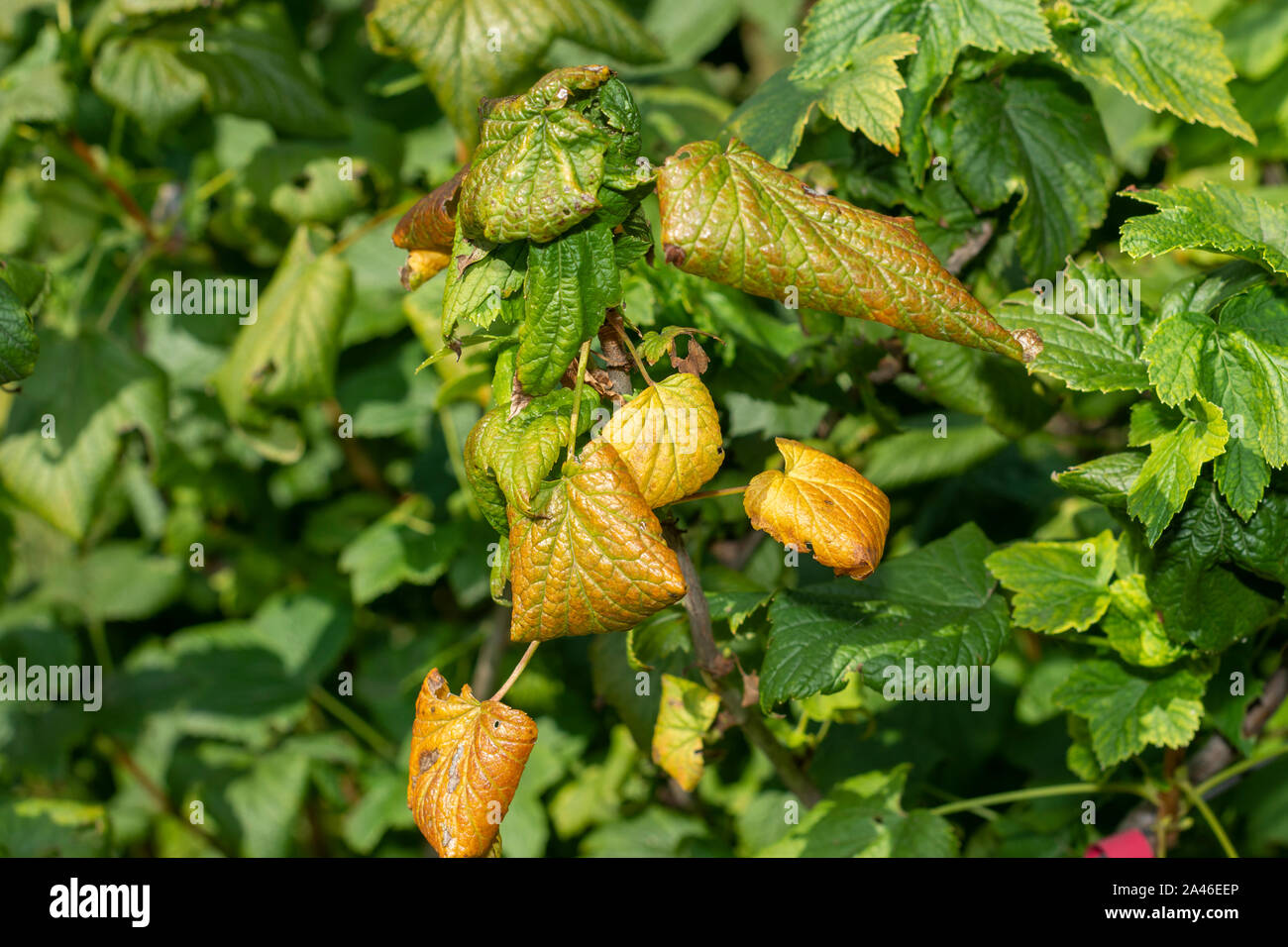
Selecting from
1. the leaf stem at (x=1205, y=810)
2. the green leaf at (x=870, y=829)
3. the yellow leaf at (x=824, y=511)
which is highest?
the yellow leaf at (x=824, y=511)

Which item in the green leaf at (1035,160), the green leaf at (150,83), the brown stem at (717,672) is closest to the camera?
the brown stem at (717,672)

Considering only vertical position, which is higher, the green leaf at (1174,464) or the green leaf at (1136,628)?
the green leaf at (1174,464)

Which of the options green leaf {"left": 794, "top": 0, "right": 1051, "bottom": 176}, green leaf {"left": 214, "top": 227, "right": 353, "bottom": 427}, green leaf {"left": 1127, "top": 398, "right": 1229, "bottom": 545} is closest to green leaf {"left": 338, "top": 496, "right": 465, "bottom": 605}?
green leaf {"left": 214, "top": 227, "right": 353, "bottom": 427}

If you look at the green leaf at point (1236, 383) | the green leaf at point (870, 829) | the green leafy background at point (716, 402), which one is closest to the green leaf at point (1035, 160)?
the green leafy background at point (716, 402)

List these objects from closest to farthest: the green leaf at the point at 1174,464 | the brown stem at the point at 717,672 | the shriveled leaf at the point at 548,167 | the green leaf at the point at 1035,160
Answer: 1. the shriveled leaf at the point at 548,167
2. the green leaf at the point at 1174,464
3. the brown stem at the point at 717,672
4. the green leaf at the point at 1035,160

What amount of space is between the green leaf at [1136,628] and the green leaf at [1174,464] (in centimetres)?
17

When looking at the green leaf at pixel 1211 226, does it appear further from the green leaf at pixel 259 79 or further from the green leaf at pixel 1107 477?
the green leaf at pixel 259 79

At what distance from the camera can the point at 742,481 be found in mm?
1646

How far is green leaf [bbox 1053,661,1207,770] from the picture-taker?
49.3 inches

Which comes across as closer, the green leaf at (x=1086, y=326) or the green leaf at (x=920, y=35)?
the green leaf at (x=1086, y=326)

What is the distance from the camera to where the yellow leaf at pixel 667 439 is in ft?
3.18

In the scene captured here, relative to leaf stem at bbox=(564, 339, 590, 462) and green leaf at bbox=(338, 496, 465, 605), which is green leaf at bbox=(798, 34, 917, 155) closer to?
leaf stem at bbox=(564, 339, 590, 462)

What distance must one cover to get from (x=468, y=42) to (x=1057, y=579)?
1199mm

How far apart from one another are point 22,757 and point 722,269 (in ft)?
6.50
